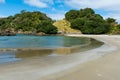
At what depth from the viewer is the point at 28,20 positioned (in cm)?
12569

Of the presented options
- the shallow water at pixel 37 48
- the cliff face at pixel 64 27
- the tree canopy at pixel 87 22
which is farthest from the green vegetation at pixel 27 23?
the shallow water at pixel 37 48

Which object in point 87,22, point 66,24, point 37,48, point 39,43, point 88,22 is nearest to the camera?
point 37,48

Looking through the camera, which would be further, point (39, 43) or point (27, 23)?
Result: point (27, 23)

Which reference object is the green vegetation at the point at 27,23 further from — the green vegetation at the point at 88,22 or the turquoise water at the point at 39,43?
the turquoise water at the point at 39,43

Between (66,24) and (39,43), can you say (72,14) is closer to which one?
Answer: (66,24)

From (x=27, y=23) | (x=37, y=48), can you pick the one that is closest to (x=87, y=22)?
(x=27, y=23)

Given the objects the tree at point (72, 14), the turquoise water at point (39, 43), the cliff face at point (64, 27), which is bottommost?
the turquoise water at point (39, 43)

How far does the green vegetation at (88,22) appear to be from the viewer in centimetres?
10716

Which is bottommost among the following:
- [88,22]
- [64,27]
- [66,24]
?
[64,27]

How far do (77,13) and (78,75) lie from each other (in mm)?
117320

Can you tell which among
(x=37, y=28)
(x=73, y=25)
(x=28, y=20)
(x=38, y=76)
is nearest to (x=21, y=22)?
(x=28, y=20)

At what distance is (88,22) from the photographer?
110 meters

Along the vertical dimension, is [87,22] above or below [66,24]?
above

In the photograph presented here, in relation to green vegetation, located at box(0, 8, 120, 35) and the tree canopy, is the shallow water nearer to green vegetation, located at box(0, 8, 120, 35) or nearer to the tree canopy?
the tree canopy
